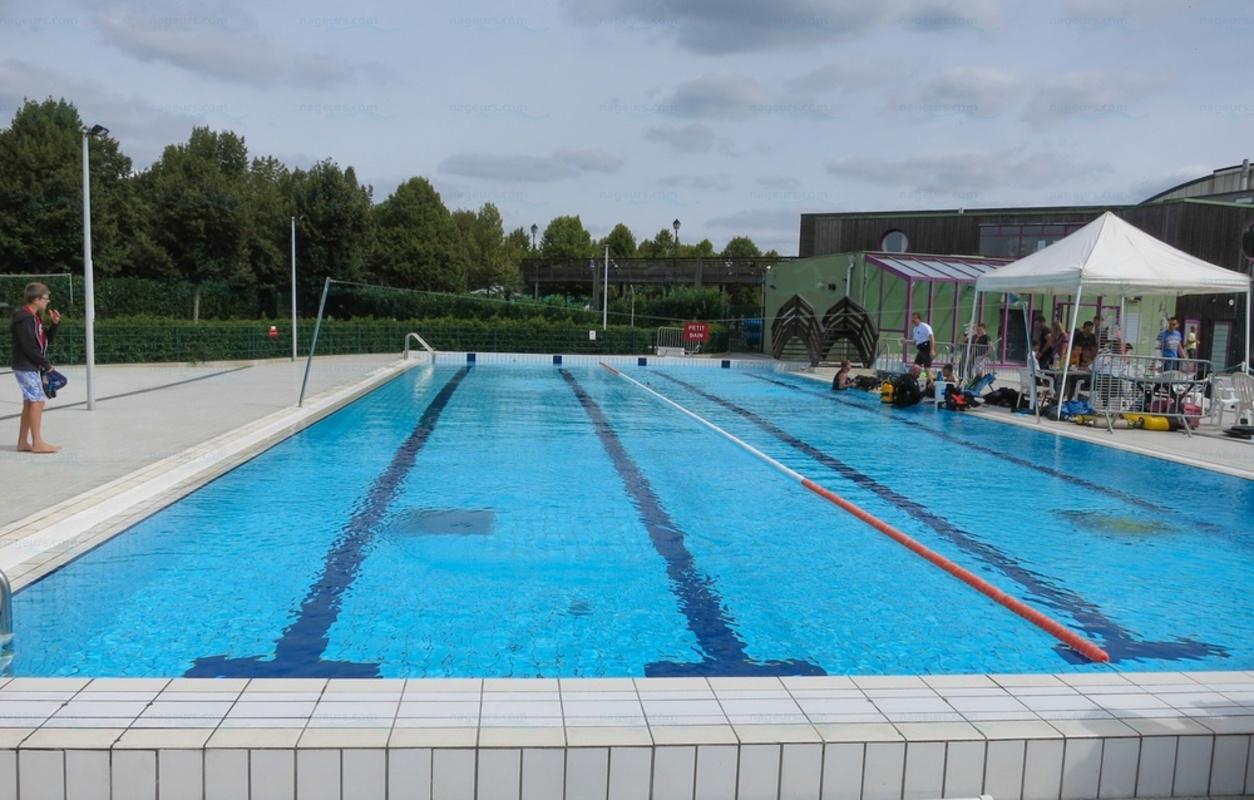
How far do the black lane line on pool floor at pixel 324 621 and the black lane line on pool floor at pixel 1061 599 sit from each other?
3375 millimetres

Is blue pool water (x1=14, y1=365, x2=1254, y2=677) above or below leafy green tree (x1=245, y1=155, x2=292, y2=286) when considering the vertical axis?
below

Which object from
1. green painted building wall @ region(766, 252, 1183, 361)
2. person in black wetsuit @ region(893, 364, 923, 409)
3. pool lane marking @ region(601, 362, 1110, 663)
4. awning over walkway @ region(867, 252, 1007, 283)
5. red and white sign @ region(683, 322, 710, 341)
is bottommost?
pool lane marking @ region(601, 362, 1110, 663)

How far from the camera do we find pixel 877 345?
2162 cm

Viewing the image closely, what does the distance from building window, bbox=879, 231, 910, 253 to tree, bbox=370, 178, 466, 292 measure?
20.1 metres

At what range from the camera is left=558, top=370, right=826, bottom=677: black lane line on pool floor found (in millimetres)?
4102

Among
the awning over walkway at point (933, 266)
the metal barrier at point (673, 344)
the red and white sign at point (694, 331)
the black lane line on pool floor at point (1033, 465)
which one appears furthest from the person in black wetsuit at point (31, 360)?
the red and white sign at point (694, 331)

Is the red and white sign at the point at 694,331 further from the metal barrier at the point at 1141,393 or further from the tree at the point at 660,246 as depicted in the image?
the tree at the point at 660,246

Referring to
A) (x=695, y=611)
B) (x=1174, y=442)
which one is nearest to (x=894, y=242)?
(x=1174, y=442)

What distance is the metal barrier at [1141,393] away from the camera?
12250 mm

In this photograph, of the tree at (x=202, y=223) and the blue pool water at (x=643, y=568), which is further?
the tree at (x=202, y=223)

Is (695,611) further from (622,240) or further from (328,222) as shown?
(622,240)

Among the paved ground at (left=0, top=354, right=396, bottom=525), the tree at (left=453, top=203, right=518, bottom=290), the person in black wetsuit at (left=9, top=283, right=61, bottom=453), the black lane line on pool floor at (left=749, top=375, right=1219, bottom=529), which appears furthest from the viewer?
the tree at (left=453, top=203, right=518, bottom=290)

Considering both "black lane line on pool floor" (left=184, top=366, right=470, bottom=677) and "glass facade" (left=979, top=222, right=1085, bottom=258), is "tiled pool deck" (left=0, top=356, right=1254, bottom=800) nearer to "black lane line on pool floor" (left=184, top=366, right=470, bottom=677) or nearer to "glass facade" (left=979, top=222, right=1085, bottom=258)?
"black lane line on pool floor" (left=184, top=366, right=470, bottom=677)

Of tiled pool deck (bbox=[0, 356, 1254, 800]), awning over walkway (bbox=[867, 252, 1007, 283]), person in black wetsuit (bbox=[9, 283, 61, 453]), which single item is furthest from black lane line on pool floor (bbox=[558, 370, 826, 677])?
awning over walkway (bbox=[867, 252, 1007, 283])
